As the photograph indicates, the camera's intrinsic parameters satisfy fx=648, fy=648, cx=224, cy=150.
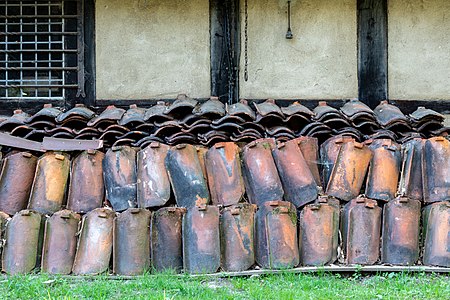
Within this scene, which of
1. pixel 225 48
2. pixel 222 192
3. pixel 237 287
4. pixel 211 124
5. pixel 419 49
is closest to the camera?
pixel 237 287

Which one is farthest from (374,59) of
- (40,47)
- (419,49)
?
(40,47)

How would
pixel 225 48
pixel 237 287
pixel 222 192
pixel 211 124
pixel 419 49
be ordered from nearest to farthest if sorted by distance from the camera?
pixel 237 287, pixel 222 192, pixel 211 124, pixel 225 48, pixel 419 49

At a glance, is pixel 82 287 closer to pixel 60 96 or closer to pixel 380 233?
pixel 380 233

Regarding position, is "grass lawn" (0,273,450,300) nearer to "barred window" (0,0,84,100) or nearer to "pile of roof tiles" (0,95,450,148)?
"pile of roof tiles" (0,95,450,148)

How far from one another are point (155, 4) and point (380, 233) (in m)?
3.74

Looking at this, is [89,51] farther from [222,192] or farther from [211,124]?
[222,192]

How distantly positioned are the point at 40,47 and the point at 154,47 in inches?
51.5

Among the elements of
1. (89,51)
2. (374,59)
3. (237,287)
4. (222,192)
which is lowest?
(237,287)

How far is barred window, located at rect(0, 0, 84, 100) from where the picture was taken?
7375 mm

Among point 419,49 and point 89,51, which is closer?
point 89,51

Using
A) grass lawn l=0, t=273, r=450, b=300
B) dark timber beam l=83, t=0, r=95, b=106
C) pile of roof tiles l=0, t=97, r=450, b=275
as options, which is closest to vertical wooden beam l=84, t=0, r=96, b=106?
dark timber beam l=83, t=0, r=95, b=106

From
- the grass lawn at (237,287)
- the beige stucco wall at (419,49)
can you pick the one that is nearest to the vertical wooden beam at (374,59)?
the beige stucco wall at (419,49)

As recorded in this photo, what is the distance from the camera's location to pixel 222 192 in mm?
5621

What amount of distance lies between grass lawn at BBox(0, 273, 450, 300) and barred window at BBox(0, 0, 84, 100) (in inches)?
118
